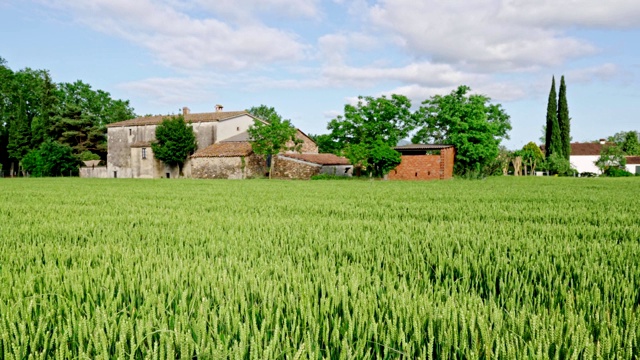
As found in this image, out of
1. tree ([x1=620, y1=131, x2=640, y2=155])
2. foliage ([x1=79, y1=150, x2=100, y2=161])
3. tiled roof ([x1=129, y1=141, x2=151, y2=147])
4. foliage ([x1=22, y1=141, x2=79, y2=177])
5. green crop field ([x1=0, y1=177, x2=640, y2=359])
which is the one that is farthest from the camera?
tree ([x1=620, y1=131, x2=640, y2=155])

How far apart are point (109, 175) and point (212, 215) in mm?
55279

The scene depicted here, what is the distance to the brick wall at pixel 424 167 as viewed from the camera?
36312mm

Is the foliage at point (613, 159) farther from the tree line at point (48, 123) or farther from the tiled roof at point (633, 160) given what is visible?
the tree line at point (48, 123)

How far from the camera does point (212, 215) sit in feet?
22.5

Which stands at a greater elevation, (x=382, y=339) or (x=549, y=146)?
(x=549, y=146)

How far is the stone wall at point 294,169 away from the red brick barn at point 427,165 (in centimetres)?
848

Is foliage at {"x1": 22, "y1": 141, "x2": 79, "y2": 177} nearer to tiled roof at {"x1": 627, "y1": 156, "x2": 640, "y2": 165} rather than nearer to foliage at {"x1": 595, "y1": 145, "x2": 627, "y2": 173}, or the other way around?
foliage at {"x1": 595, "y1": 145, "x2": 627, "y2": 173}

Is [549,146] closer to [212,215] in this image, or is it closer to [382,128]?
[382,128]

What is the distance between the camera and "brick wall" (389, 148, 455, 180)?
3631 cm


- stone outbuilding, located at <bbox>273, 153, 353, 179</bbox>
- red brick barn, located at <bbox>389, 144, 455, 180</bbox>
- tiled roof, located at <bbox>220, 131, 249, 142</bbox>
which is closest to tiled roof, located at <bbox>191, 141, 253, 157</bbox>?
tiled roof, located at <bbox>220, 131, 249, 142</bbox>

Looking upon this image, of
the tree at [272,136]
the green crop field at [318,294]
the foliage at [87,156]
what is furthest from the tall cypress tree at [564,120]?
the foliage at [87,156]

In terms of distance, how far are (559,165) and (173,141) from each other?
46373 millimetres

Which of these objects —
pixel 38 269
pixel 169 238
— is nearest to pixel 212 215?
pixel 169 238

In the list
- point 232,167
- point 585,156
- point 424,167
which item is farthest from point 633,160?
point 232,167
